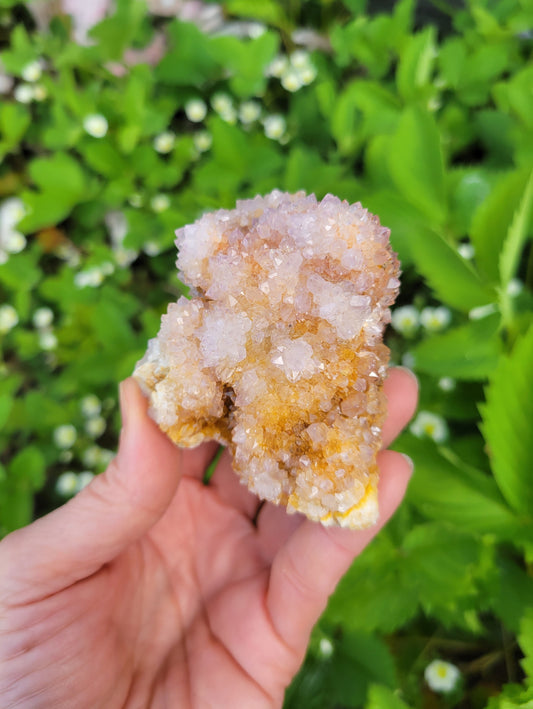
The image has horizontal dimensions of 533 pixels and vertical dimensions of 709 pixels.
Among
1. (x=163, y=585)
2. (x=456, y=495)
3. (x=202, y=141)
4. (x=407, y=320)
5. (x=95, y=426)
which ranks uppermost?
(x=202, y=141)

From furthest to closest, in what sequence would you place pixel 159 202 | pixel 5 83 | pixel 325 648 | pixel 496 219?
pixel 5 83 < pixel 159 202 < pixel 325 648 < pixel 496 219

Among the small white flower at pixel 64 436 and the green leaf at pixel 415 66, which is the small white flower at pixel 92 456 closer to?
the small white flower at pixel 64 436

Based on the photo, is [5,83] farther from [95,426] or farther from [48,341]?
[95,426]

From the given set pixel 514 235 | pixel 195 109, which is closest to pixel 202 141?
pixel 195 109

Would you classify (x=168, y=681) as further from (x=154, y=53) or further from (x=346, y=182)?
(x=154, y=53)

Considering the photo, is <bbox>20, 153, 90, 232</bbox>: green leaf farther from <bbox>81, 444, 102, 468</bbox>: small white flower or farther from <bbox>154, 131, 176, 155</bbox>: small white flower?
<bbox>81, 444, 102, 468</bbox>: small white flower

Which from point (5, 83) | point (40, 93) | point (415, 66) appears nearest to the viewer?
point (415, 66)

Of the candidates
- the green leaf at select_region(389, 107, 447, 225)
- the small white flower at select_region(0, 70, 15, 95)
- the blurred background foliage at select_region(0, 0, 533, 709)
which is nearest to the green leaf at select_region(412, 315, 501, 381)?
the blurred background foliage at select_region(0, 0, 533, 709)
